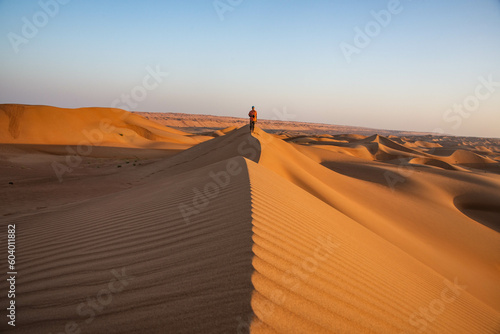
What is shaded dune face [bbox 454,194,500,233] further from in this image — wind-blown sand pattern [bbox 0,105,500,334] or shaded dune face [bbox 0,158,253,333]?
shaded dune face [bbox 0,158,253,333]

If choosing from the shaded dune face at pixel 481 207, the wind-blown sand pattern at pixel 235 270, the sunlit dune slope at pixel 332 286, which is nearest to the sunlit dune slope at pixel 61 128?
the wind-blown sand pattern at pixel 235 270

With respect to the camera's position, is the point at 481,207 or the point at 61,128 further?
the point at 61,128

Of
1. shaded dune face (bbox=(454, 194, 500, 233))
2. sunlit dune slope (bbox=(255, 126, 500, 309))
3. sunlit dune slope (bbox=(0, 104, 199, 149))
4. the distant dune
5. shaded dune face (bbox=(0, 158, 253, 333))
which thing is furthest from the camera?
the distant dune

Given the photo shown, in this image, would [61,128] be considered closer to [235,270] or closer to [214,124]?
[235,270]

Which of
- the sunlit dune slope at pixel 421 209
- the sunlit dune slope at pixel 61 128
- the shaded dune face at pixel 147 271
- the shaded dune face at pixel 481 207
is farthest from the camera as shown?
the sunlit dune slope at pixel 61 128

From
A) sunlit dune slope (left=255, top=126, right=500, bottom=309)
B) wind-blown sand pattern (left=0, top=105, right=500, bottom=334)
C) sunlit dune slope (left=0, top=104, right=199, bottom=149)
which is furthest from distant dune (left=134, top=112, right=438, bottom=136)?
wind-blown sand pattern (left=0, top=105, right=500, bottom=334)

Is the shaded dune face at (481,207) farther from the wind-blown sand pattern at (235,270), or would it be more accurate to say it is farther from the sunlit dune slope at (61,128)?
the sunlit dune slope at (61,128)

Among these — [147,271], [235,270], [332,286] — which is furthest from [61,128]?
[332,286]

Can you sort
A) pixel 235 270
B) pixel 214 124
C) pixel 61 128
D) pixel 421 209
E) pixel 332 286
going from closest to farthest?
1. pixel 235 270
2. pixel 332 286
3. pixel 421 209
4. pixel 61 128
5. pixel 214 124

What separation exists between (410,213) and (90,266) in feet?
29.3

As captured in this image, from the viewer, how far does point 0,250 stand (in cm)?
342

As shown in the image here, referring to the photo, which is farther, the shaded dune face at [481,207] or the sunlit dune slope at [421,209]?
the shaded dune face at [481,207]

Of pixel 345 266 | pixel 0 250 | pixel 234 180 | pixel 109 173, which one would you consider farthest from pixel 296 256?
pixel 109 173

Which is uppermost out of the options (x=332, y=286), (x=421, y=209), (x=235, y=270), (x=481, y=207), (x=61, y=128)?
(x=61, y=128)
